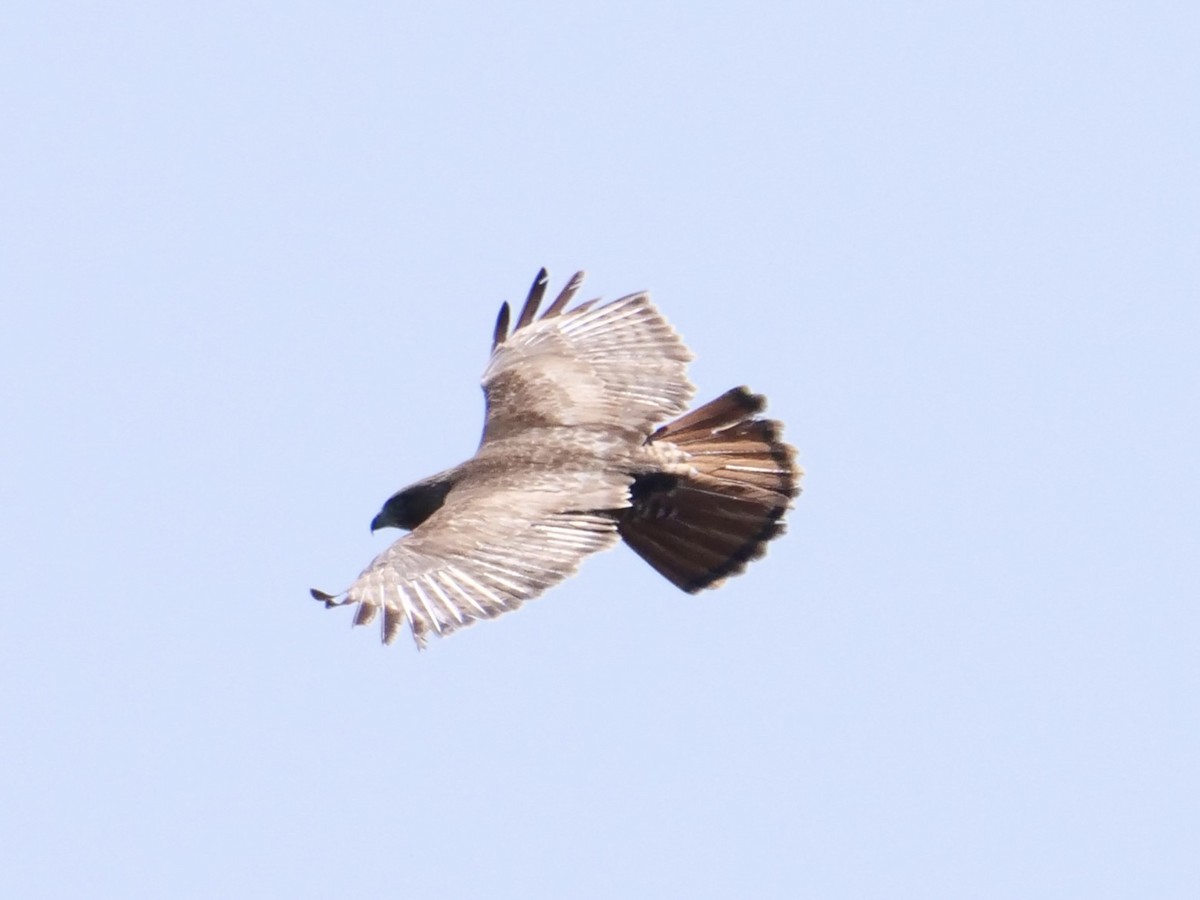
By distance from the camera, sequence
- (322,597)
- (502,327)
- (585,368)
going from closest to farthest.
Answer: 1. (322,597)
2. (585,368)
3. (502,327)

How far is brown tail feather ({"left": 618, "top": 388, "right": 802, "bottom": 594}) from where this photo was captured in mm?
12477

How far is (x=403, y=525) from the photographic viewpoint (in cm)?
1245

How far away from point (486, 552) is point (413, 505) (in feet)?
4.25

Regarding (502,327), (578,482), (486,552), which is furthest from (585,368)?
(486,552)

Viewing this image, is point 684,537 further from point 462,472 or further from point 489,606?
point 489,606

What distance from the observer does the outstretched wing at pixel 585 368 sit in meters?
12.7

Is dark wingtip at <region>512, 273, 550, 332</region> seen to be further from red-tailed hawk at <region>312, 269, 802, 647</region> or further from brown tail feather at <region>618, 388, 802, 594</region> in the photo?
brown tail feather at <region>618, 388, 802, 594</region>

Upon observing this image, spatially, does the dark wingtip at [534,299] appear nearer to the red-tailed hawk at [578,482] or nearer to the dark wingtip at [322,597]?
the red-tailed hawk at [578,482]

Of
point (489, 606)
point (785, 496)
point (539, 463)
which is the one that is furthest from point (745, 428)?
point (489, 606)

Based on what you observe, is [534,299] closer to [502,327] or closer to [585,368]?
[502,327]

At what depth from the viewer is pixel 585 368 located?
13.2 m

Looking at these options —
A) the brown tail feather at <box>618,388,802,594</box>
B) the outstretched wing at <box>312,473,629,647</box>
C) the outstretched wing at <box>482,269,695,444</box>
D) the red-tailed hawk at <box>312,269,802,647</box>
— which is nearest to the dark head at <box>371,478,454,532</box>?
the red-tailed hawk at <box>312,269,802,647</box>

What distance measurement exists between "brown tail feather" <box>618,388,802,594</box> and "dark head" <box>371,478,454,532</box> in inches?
42.7

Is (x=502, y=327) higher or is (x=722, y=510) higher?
(x=502, y=327)
